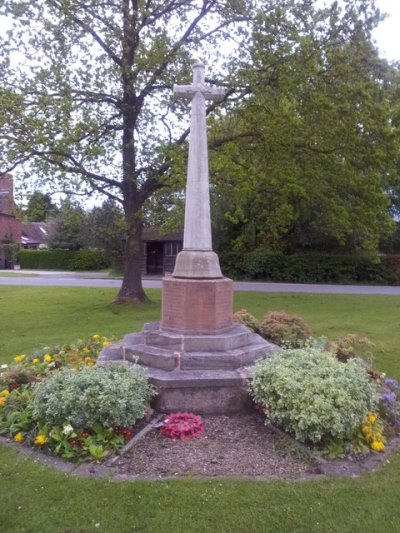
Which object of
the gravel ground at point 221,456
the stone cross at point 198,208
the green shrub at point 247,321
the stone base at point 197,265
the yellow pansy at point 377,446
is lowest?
the gravel ground at point 221,456

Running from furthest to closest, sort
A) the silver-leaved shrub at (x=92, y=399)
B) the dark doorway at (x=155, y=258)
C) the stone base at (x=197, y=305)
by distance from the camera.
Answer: the dark doorway at (x=155, y=258), the stone base at (x=197, y=305), the silver-leaved shrub at (x=92, y=399)

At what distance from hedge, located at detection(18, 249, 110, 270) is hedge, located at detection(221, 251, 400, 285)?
16714 millimetres

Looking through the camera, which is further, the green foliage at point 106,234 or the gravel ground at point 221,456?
the green foliage at point 106,234

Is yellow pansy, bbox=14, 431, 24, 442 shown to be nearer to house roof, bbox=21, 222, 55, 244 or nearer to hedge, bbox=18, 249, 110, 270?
hedge, bbox=18, 249, 110, 270

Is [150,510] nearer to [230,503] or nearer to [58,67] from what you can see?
[230,503]

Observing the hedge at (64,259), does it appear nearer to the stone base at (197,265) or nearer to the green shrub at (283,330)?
the green shrub at (283,330)

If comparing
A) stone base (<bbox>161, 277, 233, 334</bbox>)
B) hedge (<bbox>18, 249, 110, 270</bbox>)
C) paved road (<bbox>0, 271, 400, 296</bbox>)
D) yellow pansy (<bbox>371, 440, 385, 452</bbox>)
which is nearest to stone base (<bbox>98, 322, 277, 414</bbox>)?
stone base (<bbox>161, 277, 233, 334</bbox>)

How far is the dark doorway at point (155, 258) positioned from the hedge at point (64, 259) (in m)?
5.59

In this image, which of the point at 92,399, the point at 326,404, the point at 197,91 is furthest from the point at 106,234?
the point at 326,404

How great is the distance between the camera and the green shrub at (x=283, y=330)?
7.86 meters

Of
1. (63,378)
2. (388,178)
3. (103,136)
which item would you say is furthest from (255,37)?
(63,378)

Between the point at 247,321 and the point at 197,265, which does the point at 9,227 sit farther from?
the point at 197,265

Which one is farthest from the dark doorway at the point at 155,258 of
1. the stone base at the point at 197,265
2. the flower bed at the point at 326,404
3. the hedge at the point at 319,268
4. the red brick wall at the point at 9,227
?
the flower bed at the point at 326,404

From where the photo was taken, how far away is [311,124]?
14.6 m
